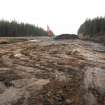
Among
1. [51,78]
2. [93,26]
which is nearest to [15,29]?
[93,26]

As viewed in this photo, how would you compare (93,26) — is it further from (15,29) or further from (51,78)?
(51,78)

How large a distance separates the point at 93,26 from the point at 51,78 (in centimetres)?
2307

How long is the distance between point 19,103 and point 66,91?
48.9 inches

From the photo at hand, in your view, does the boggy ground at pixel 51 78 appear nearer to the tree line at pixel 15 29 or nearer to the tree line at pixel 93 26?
the tree line at pixel 93 26

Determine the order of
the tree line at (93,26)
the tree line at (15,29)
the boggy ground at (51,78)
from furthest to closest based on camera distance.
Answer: the tree line at (15,29)
the tree line at (93,26)
the boggy ground at (51,78)

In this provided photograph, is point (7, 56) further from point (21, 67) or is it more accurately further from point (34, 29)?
point (34, 29)

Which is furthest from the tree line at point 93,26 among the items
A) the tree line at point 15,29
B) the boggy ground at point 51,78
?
the boggy ground at point 51,78

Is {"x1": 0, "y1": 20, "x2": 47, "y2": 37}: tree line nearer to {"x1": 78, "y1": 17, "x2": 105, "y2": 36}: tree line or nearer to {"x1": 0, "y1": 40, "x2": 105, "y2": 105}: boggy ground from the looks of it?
{"x1": 78, "y1": 17, "x2": 105, "y2": 36}: tree line

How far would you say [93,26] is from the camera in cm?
2983

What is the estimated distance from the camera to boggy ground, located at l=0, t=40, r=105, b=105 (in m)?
6.48

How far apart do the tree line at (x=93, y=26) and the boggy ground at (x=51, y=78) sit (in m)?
19.0

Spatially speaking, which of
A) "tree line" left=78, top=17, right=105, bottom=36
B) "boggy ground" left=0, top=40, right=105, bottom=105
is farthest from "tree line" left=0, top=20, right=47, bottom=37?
"boggy ground" left=0, top=40, right=105, bottom=105

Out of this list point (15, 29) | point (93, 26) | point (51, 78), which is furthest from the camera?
point (15, 29)

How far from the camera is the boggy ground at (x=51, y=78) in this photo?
6.48 metres
